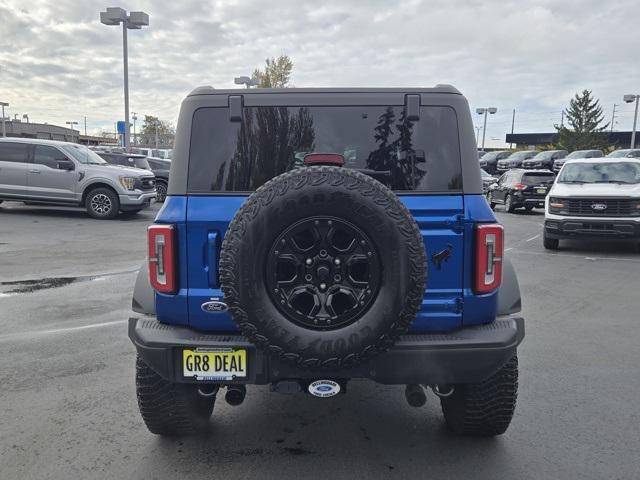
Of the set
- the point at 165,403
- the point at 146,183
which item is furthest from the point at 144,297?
the point at 146,183

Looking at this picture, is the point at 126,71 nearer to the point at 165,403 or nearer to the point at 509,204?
the point at 509,204

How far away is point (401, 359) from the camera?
275cm

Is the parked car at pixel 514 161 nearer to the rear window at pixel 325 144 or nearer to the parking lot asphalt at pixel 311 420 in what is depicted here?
the parking lot asphalt at pixel 311 420

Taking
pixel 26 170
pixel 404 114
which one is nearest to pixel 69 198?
pixel 26 170

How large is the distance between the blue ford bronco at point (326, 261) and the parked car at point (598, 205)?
8.21m

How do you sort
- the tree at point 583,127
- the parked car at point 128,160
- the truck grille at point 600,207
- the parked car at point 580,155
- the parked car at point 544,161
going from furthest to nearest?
the tree at point 583,127 < the parked car at point 544,161 < the parked car at point 580,155 < the parked car at point 128,160 < the truck grille at point 600,207

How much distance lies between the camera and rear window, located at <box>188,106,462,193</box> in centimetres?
304

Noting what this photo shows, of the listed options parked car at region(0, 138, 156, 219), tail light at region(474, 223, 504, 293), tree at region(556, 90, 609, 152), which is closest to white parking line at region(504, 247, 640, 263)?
tail light at region(474, 223, 504, 293)

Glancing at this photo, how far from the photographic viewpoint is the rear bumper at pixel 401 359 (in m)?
2.75

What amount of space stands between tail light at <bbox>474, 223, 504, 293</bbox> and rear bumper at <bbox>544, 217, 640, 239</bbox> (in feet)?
28.0

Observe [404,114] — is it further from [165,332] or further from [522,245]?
[522,245]

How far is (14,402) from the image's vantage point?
3.86m

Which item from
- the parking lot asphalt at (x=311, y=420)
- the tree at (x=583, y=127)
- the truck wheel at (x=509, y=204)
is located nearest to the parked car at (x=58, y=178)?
the parking lot asphalt at (x=311, y=420)

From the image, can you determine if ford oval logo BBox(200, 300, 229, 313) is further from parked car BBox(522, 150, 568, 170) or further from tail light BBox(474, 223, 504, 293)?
parked car BBox(522, 150, 568, 170)
